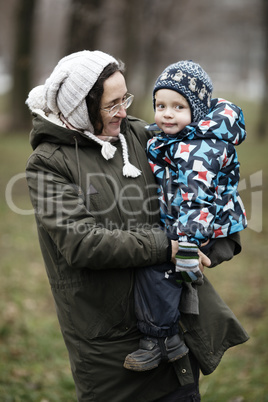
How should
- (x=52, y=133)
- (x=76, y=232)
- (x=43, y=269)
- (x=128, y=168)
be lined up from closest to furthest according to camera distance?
(x=76, y=232) < (x=52, y=133) < (x=128, y=168) < (x=43, y=269)

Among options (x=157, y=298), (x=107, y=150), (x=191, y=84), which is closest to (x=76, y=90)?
(x=107, y=150)

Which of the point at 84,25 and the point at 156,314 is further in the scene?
the point at 84,25

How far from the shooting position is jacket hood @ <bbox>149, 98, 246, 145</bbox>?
2510 mm

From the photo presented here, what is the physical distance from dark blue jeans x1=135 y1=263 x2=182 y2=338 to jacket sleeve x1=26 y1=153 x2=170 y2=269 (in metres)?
0.11

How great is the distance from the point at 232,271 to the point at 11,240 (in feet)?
11.2

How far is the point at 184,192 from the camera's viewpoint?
2.45m

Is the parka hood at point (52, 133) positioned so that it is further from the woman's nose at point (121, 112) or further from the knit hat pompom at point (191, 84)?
the knit hat pompom at point (191, 84)

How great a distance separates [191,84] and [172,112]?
0.58 feet

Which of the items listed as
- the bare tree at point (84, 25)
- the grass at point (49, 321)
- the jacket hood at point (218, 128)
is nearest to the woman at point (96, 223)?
the jacket hood at point (218, 128)

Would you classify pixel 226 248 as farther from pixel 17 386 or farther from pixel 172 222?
pixel 17 386

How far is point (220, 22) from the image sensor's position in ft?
73.4

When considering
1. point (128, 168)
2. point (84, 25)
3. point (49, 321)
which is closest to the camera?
point (128, 168)

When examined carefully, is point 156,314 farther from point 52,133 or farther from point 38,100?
point 38,100

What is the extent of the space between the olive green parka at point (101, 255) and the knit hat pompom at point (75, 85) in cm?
10
